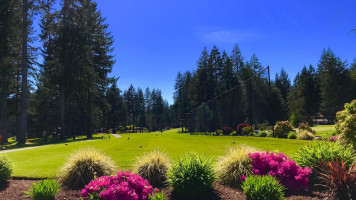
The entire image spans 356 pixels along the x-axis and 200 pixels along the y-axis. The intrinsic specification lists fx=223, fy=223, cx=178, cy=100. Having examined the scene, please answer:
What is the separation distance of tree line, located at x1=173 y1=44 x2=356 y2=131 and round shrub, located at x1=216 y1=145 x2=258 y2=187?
510 inches

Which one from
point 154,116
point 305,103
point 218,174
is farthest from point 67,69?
point 154,116

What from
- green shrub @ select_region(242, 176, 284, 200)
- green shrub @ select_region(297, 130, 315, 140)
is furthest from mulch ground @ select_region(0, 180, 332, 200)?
green shrub @ select_region(297, 130, 315, 140)

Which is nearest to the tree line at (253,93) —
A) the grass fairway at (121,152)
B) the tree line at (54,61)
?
the grass fairway at (121,152)

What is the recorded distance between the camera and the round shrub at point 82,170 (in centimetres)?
562

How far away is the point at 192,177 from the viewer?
15.4 ft

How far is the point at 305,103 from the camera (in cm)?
5359

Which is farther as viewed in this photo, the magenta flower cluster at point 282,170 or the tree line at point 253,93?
the tree line at point 253,93

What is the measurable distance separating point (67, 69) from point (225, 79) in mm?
37997

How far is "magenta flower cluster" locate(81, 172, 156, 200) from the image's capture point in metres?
3.91

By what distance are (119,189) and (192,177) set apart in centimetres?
153

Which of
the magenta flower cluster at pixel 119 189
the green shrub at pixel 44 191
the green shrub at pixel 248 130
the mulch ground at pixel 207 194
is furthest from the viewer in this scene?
the green shrub at pixel 248 130

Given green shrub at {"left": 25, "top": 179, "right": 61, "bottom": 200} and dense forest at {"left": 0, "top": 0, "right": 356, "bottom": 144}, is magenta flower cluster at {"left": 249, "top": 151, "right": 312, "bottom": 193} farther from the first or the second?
dense forest at {"left": 0, "top": 0, "right": 356, "bottom": 144}

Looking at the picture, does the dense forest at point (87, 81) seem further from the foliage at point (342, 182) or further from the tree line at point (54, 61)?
the foliage at point (342, 182)

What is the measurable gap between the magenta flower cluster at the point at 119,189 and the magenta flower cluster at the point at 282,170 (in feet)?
8.30
